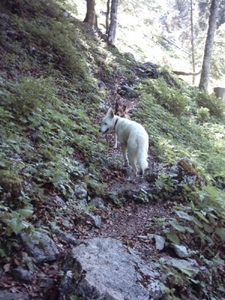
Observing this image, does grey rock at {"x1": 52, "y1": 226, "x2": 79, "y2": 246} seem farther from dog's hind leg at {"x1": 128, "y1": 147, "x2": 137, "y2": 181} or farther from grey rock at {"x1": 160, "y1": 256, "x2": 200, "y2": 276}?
dog's hind leg at {"x1": 128, "y1": 147, "x2": 137, "y2": 181}

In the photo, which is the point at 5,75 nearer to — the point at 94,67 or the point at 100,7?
the point at 94,67

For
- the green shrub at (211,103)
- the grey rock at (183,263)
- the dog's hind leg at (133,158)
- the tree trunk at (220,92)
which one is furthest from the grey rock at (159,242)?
the tree trunk at (220,92)

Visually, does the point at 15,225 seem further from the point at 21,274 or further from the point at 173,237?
the point at 173,237

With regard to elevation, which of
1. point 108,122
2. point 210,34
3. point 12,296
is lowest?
point 12,296

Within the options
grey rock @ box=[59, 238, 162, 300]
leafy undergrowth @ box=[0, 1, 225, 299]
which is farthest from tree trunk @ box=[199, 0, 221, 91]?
grey rock @ box=[59, 238, 162, 300]

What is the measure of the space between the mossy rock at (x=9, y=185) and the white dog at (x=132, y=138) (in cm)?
285

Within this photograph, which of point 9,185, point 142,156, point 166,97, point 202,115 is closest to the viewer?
point 9,185

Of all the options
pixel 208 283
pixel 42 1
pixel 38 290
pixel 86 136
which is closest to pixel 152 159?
pixel 86 136

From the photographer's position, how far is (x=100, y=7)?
1123 inches

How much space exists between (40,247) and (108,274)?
2.96 ft

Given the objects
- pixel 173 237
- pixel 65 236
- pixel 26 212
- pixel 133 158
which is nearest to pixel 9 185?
pixel 26 212

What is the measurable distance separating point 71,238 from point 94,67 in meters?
10.7

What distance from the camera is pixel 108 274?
3273 mm

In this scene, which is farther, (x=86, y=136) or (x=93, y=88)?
(x=93, y=88)
